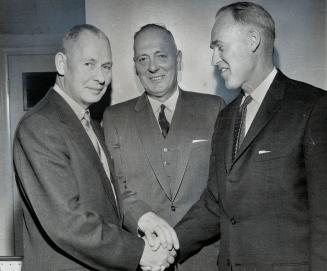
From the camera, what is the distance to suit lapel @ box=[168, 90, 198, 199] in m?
2.51

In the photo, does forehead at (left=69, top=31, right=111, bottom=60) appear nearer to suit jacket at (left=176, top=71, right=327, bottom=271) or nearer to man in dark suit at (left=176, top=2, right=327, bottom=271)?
man in dark suit at (left=176, top=2, right=327, bottom=271)

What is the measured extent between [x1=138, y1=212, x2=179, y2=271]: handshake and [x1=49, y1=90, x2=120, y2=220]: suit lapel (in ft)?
1.22

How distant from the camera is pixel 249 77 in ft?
6.49

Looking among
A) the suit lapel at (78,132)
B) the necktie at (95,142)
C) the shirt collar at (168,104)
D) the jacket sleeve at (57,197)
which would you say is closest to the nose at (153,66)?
the shirt collar at (168,104)

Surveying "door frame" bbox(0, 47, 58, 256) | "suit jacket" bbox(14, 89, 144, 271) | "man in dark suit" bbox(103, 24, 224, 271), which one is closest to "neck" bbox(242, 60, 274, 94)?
"man in dark suit" bbox(103, 24, 224, 271)

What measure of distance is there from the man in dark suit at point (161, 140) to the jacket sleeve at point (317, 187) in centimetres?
92

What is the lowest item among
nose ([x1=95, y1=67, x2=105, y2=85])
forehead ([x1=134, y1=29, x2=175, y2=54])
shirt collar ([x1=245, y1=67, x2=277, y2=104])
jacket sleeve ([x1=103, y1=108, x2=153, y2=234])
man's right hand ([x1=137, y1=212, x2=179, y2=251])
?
man's right hand ([x1=137, y1=212, x2=179, y2=251])

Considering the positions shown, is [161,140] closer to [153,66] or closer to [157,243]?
[153,66]

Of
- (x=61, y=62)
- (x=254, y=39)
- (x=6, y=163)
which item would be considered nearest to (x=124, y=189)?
(x=61, y=62)

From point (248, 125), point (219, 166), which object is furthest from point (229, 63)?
point (219, 166)

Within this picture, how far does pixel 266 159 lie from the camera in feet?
5.91

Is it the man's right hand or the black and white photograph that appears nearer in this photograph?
the black and white photograph

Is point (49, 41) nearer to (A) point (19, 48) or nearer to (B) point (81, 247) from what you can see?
(A) point (19, 48)

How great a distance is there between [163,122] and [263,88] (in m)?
0.84
